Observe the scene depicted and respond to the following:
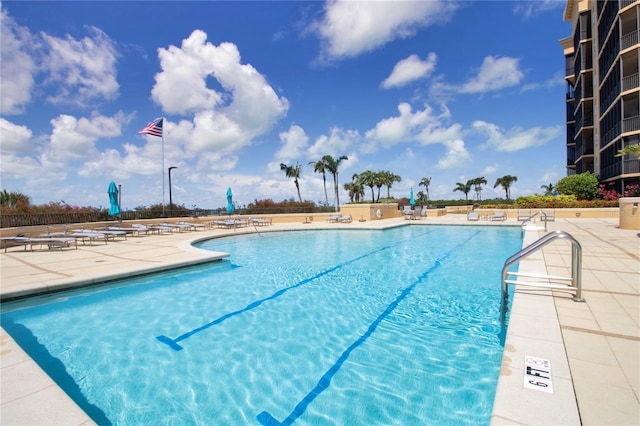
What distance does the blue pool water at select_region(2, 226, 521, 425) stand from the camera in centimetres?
278

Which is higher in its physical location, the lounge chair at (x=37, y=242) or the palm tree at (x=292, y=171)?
the palm tree at (x=292, y=171)

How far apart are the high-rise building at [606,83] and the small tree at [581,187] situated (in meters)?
1.15

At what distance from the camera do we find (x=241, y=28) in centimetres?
1533

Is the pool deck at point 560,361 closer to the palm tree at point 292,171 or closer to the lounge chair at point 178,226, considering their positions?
the lounge chair at point 178,226

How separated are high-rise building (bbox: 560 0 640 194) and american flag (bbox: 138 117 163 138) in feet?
99.1

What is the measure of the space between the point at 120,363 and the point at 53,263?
22.0ft

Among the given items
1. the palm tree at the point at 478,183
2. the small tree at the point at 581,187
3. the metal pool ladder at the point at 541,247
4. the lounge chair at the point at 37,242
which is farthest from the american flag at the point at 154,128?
the palm tree at the point at 478,183

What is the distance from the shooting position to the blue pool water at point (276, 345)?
2.78 metres

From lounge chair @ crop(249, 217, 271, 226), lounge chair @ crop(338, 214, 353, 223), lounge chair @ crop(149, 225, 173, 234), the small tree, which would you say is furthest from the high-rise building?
lounge chair @ crop(149, 225, 173, 234)

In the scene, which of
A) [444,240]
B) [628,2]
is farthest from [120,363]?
[628,2]

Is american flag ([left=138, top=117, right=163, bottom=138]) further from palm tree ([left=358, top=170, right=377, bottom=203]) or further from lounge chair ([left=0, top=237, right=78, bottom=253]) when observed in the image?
palm tree ([left=358, top=170, right=377, bottom=203])

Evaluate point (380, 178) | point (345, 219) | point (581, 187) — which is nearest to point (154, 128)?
point (345, 219)

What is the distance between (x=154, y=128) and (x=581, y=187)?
3102cm

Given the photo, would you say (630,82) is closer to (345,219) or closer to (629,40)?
(629,40)
